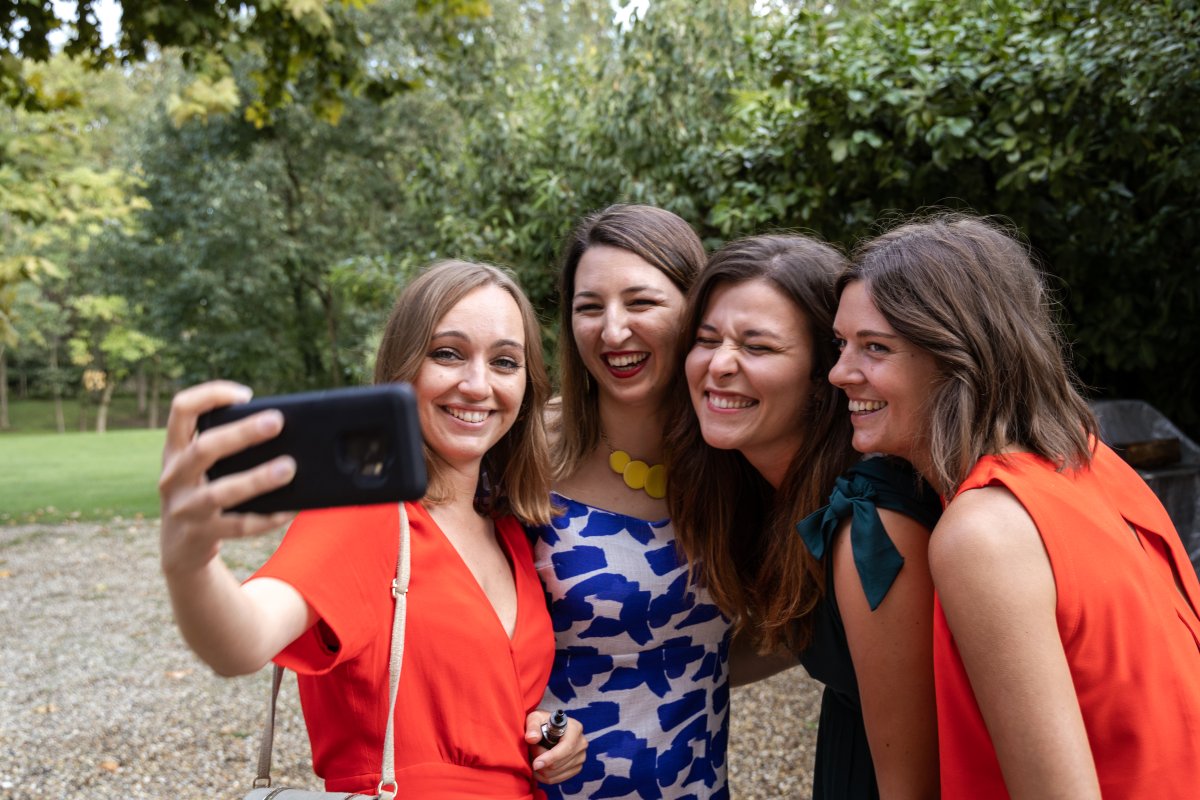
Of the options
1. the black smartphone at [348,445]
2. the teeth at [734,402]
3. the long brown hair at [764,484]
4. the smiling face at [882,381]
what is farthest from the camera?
the teeth at [734,402]

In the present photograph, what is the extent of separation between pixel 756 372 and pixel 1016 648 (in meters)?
0.97

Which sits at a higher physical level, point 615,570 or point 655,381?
point 655,381

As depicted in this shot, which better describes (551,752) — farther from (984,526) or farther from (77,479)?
(77,479)

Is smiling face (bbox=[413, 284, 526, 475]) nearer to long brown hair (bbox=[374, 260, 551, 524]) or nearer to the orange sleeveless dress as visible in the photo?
long brown hair (bbox=[374, 260, 551, 524])

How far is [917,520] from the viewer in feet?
5.76

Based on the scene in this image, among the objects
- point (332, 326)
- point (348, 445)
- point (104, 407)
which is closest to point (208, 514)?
point (348, 445)

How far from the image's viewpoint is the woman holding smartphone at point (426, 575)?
3.58 feet

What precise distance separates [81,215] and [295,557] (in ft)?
29.8

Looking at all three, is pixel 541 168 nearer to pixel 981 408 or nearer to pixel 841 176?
pixel 841 176

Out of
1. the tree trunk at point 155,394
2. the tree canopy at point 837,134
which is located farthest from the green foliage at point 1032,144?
the tree trunk at point 155,394

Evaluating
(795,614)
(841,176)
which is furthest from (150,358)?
(795,614)

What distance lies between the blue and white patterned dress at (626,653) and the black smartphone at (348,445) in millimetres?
1479

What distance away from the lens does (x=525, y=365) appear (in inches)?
90.0

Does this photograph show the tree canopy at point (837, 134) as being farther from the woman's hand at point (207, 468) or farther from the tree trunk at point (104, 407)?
the tree trunk at point (104, 407)
